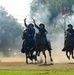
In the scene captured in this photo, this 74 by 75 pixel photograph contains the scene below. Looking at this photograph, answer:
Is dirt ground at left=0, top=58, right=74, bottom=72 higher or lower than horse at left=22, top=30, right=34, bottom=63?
lower

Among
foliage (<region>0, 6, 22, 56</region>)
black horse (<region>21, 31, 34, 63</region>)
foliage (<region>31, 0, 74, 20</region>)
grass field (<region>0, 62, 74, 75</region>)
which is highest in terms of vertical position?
foliage (<region>31, 0, 74, 20</region>)

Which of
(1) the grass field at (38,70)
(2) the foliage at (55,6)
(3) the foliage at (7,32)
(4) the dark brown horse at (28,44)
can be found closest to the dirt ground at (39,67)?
(1) the grass field at (38,70)

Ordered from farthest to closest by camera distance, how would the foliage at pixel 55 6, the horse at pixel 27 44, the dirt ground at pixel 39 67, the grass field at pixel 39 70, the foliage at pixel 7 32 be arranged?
the foliage at pixel 55 6
the foliage at pixel 7 32
the horse at pixel 27 44
the dirt ground at pixel 39 67
the grass field at pixel 39 70

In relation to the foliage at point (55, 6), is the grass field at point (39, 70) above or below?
below

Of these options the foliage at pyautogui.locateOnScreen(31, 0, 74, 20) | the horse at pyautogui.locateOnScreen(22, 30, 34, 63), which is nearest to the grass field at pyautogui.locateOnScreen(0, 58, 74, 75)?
the horse at pyautogui.locateOnScreen(22, 30, 34, 63)

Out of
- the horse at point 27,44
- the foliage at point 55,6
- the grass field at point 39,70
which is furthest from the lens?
the foliage at point 55,6

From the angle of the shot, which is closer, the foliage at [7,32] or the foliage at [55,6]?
the foliage at [7,32]

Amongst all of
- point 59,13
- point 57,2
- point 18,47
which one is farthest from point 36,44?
point 57,2

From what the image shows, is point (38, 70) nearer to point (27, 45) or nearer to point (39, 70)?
point (39, 70)

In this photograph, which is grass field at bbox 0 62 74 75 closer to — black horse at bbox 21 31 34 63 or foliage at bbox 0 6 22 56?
black horse at bbox 21 31 34 63

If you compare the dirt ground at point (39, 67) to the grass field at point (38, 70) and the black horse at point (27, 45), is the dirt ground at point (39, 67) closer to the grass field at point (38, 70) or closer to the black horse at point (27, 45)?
the grass field at point (38, 70)

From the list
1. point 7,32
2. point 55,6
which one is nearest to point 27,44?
point 7,32

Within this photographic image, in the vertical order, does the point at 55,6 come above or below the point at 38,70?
above

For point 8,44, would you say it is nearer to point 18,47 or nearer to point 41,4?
point 18,47
